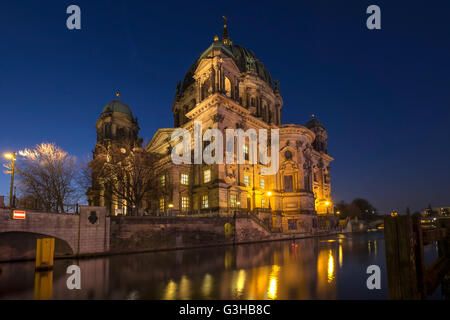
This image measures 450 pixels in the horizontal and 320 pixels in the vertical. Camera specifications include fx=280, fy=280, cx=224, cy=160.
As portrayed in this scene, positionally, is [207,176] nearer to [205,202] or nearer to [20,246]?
[205,202]

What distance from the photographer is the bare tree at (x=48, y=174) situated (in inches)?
1341

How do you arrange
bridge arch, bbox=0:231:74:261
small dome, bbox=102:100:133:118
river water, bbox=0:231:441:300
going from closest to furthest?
river water, bbox=0:231:441:300
bridge arch, bbox=0:231:74:261
small dome, bbox=102:100:133:118

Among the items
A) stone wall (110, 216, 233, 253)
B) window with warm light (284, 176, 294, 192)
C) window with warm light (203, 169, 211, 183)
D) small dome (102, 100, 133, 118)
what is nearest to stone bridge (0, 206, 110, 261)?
stone wall (110, 216, 233, 253)

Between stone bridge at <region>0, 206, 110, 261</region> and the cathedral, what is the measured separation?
9616 millimetres

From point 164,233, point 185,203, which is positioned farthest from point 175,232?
point 185,203

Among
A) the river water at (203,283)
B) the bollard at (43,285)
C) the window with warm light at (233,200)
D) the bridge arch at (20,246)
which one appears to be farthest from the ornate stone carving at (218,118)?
the bollard at (43,285)

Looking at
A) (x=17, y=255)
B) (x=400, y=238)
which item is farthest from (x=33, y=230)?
(x=400, y=238)

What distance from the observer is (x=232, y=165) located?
44719 millimetres

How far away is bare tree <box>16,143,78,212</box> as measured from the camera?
112 feet

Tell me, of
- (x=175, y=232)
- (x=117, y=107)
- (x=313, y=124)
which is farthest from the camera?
(x=313, y=124)

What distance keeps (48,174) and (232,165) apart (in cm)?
2521

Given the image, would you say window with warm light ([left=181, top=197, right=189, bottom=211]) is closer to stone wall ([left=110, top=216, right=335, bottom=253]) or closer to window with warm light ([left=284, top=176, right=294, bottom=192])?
stone wall ([left=110, top=216, right=335, bottom=253])

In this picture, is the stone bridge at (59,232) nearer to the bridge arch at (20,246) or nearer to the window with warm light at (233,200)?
the bridge arch at (20,246)
